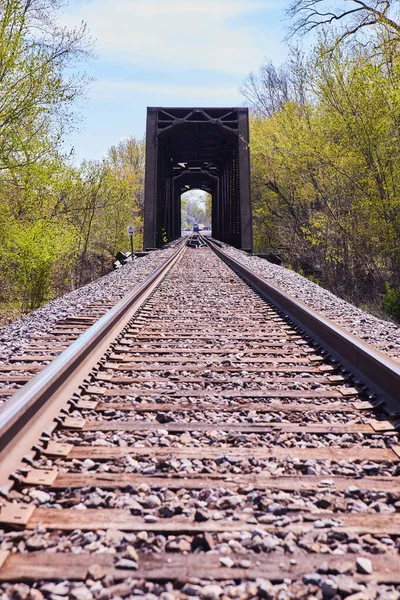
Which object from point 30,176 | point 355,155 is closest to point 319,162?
point 355,155

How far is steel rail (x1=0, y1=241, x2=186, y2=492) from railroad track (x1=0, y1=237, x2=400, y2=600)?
1 cm

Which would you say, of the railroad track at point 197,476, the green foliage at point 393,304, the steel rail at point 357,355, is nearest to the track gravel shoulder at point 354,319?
the steel rail at point 357,355

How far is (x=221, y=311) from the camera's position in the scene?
635 cm

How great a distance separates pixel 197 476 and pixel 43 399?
104cm

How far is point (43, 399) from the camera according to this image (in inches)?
109

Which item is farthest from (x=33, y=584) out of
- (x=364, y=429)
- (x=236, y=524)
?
(x=364, y=429)

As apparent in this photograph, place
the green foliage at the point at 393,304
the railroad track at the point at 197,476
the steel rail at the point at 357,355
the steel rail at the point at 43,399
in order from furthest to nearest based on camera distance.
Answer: the green foliage at the point at 393,304 < the steel rail at the point at 357,355 < the steel rail at the point at 43,399 < the railroad track at the point at 197,476

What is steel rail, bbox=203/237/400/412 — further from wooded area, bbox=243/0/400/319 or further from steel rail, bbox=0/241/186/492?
wooded area, bbox=243/0/400/319

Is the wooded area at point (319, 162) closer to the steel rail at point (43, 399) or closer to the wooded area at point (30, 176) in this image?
the wooded area at point (30, 176)

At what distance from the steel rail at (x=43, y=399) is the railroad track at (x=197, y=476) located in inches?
0.4

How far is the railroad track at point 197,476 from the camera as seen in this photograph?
5.10 ft

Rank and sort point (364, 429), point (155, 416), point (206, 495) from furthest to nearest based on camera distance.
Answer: point (155, 416)
point (364, 429)
point (206, 495)

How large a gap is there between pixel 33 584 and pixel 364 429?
177 centimetres

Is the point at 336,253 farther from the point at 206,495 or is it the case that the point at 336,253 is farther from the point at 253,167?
the point at 206,495
